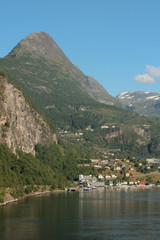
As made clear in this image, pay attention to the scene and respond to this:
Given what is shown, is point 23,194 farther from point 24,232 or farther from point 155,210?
point 24,232

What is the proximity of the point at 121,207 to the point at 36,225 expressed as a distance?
4873cm

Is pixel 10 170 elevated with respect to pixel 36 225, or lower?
elevated

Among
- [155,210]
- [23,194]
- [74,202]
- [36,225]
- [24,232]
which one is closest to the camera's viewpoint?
[24,232]

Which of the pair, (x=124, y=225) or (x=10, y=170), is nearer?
(x=124, y=225)

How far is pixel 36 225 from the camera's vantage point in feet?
385

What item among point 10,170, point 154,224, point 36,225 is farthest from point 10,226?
point 10,170

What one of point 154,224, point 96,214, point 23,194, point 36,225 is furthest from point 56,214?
point 23,194

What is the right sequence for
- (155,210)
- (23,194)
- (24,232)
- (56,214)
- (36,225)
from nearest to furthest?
(24,232)
(36,225)
(56,214)
(155,210)
(23,194)

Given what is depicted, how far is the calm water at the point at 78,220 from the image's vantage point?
4215 inches

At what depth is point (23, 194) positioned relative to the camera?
18375 centimetres

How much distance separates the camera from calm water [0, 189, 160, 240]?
107062mm

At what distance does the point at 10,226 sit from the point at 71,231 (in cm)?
1466

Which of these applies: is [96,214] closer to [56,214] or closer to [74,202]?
[56,214]

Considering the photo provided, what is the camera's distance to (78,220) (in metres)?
128
